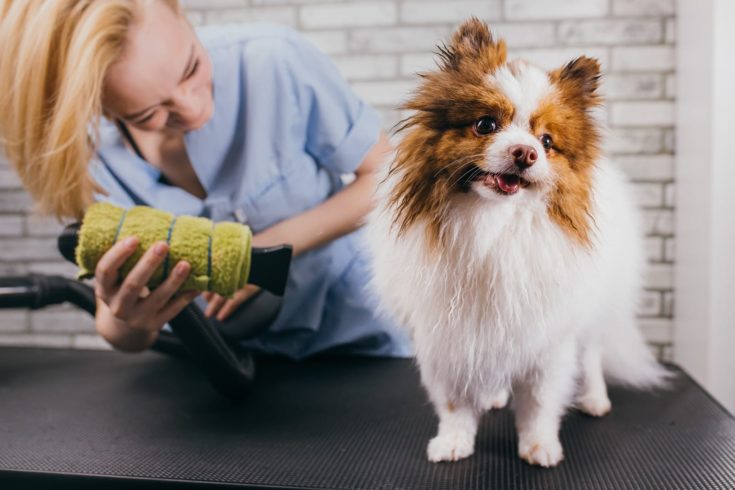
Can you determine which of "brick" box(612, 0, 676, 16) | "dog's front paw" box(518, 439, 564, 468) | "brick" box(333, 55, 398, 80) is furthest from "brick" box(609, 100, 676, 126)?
"dog's front paw" box(518, 439, 564, 468)

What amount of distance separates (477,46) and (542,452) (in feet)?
1.70

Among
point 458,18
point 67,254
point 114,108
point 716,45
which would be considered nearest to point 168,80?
point 114,108

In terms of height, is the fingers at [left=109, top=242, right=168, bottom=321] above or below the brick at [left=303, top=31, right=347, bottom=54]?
below

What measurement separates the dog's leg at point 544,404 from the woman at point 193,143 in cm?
37

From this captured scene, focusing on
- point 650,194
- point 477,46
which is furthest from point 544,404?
point 650,194

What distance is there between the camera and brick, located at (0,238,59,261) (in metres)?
2.20

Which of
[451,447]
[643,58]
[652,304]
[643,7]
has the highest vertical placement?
[643,7]

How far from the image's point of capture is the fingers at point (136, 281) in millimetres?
794

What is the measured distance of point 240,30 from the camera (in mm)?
1232

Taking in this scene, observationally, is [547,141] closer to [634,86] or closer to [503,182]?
[503,182]

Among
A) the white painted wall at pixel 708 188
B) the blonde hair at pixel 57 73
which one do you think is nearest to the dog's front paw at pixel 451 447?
the blonde hair at pixel 57 73

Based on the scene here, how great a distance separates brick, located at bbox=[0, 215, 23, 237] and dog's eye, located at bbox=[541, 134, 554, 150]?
207cm

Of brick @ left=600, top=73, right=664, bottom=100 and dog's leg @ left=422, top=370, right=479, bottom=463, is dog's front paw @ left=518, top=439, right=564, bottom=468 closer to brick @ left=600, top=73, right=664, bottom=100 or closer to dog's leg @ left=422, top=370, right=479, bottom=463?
dog's leg @ left=422, top=370, right=479, bottom=463

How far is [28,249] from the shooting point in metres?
2.20
